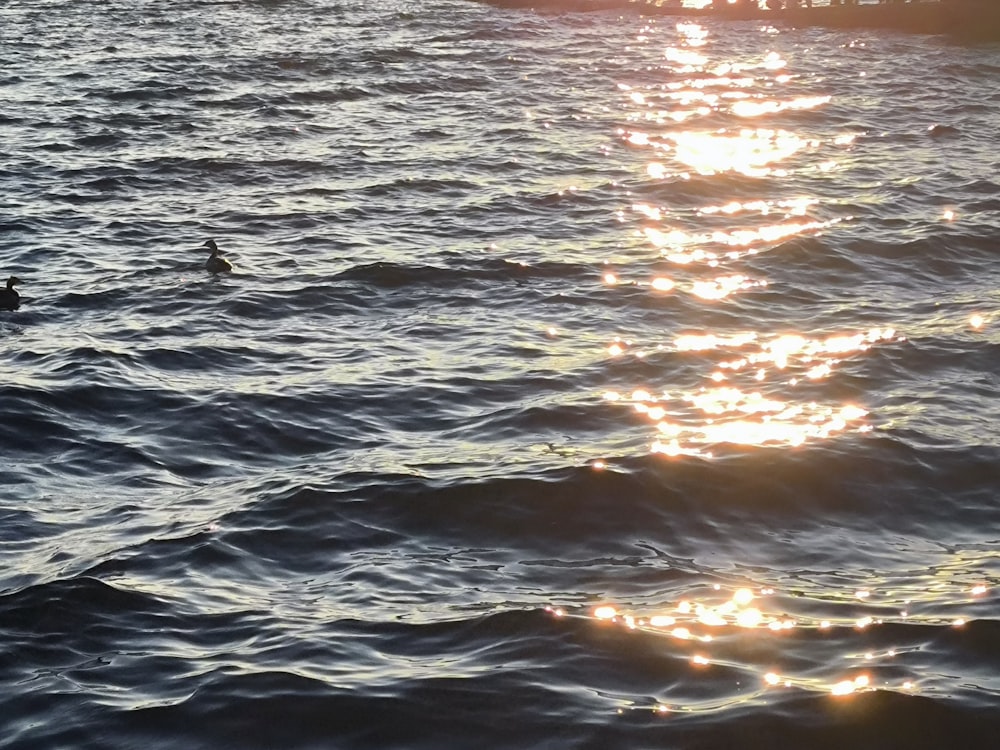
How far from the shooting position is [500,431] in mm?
13242

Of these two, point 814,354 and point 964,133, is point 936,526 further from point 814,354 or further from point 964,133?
point 964,133

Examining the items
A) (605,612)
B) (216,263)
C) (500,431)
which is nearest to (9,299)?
(216,263)

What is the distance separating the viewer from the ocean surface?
336 inches

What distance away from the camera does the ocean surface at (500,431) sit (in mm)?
8531

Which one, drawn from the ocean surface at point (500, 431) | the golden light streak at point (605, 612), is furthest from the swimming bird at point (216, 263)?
the golden light streak at point (605, 612)

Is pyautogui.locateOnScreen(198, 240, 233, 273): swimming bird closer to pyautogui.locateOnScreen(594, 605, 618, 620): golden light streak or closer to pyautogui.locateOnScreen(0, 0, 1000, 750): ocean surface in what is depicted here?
pyautogui.locateOnScreen(0, 0, 1000, 750): ocean surface

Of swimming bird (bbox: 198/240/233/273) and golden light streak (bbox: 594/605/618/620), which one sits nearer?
golden light streak (bbox: 594/605/618/620)

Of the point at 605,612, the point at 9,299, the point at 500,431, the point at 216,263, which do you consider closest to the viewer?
the point at 605,612

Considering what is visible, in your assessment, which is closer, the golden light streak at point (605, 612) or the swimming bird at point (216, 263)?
the golden light streak at point (605, 612)

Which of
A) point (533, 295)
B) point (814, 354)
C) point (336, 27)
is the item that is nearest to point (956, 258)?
point (814, 354)

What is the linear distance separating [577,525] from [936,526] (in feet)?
10.2

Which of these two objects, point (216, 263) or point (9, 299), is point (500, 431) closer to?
point (216, 263)

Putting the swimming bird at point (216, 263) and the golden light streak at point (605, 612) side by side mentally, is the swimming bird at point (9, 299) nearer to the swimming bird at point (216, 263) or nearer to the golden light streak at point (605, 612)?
A: the swimming bird at point (216, 263)

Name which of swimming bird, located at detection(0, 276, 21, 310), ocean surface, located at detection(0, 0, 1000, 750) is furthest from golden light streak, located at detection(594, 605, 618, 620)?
swimming bird, located at detection(0, 276, 21, 310)
